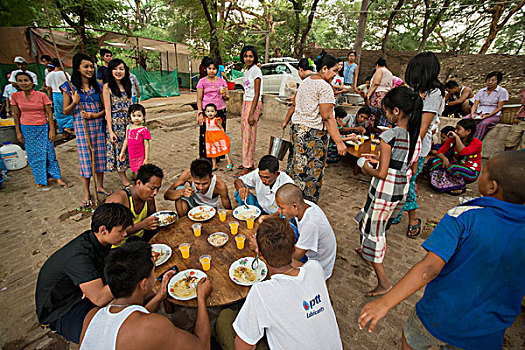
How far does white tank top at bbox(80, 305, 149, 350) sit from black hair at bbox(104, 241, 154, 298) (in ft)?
0.38

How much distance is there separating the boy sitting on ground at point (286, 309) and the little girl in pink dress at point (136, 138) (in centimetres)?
352

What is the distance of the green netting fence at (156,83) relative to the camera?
43.2 feet

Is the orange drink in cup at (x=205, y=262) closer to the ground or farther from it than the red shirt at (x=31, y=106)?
closer to the ground

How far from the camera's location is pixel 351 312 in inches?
97.2

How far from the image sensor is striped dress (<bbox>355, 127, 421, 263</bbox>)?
2340 mm

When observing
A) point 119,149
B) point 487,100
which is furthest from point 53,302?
point 487,100

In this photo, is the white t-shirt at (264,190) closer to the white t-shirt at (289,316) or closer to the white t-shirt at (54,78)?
the white t-shirt at (289,316)

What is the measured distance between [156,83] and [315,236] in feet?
48.8

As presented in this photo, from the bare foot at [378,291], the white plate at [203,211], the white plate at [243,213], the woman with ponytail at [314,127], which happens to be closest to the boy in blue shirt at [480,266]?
the bare foot at [378,291]

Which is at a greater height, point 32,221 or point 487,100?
point 487,100

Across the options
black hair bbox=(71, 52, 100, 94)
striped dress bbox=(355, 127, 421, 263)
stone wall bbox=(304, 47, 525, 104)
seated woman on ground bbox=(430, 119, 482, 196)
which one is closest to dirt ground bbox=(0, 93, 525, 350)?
seated woman on ground bbox=(430, 119, 482, 196)

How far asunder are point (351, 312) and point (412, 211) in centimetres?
197

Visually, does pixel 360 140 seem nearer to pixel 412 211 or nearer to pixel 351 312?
pixel 412 211

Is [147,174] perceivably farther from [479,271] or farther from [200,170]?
[479,271]
